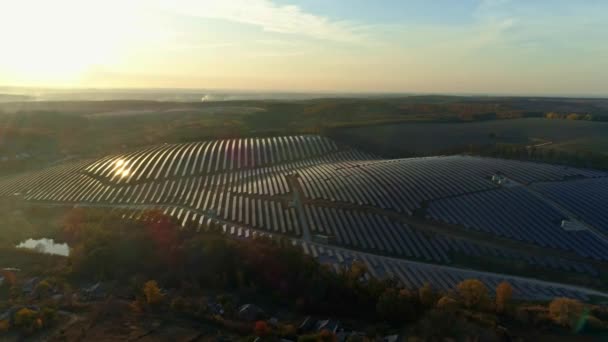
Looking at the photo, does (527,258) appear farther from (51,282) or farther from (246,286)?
(51,282)

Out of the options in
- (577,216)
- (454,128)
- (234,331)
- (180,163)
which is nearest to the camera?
(234,331)

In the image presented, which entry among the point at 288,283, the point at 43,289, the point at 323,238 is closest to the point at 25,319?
the point at 43,289

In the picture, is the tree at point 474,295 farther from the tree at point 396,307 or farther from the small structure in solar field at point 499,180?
the small structure in solar field at point 499,180

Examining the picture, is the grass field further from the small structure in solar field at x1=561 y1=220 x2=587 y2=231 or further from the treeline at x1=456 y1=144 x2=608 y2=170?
the small structure in solar field at x1=561 y1=220 x2=587 y2=231

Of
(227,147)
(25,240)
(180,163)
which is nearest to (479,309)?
(25,240)

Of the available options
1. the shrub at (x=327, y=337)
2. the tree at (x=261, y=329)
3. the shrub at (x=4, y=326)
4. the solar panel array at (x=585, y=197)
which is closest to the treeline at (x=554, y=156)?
the solar panel array at (x=585, y=197)

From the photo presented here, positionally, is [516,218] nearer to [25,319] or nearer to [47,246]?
[25,319]

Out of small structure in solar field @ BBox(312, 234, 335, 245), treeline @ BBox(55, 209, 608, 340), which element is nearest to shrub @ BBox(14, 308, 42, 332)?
treeline @ BBox(55, 209, 608, 340)
